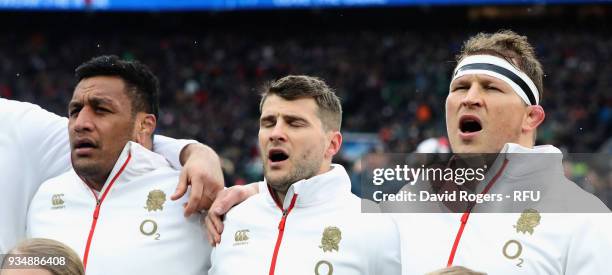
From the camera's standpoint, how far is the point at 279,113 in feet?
11.0

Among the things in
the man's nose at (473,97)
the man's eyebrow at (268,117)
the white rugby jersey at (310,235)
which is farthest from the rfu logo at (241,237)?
the man's nose at (473,97)

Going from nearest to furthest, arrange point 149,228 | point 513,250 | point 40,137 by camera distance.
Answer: point 513,250
point 149,228
point 40,137

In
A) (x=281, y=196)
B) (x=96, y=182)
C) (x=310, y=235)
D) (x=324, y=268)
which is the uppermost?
(x=96, y=182)

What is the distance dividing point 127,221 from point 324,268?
81cm

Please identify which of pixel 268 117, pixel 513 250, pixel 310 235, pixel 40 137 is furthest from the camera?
pixel 40 137

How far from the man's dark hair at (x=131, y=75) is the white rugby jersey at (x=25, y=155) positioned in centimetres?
21

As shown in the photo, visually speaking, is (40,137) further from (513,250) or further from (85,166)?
(513,250)

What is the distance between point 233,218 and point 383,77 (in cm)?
1819

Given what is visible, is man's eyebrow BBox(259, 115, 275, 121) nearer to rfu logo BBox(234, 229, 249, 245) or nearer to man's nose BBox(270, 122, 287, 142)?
man's nose BBox(270, 122, 287, 142)

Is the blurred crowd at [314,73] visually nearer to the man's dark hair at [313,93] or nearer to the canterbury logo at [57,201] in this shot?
the canterbury logo at [57,201]

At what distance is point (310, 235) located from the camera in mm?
3266

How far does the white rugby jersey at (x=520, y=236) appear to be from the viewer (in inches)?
112

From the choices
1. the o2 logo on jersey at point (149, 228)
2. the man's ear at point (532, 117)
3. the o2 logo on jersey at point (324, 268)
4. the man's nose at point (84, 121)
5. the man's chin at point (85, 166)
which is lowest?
the o2 logo on jersey at point (324, 268)

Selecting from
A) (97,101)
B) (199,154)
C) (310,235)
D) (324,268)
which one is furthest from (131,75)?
(324,268)
